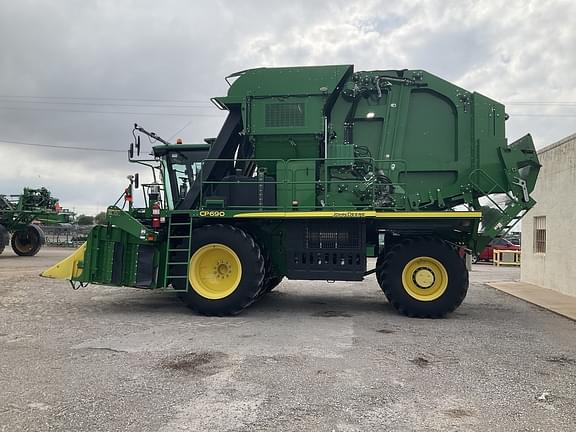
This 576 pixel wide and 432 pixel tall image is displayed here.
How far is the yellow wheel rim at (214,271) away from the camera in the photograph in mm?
8578

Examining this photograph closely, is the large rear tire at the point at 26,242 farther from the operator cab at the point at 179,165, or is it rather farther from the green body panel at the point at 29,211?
the operator cab at the point at 179,165

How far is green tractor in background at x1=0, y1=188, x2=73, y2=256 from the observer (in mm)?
22234

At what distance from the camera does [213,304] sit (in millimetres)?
8484

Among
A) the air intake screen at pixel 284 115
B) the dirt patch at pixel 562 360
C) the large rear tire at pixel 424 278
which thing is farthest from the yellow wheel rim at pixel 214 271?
the dirt patch at pixel 562 360

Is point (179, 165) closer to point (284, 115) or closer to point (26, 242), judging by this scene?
point (284, 115)

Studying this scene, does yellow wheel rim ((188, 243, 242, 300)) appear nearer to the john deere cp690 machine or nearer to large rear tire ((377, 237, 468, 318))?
the john deere cp690 machine

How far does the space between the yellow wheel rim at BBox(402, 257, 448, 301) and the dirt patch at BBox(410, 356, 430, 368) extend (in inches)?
104

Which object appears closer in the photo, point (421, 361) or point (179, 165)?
point (421, 361)

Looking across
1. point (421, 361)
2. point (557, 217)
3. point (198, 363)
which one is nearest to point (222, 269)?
point (198, 363)

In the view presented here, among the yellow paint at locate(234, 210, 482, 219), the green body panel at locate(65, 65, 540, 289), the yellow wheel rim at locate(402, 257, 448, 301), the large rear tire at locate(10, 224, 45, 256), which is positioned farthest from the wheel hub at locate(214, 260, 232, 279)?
the large rear tire at locate(10, 224, 45, 256)

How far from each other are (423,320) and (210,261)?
152 inches

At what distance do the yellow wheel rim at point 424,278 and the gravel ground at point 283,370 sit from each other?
524mm

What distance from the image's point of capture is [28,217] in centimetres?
2252

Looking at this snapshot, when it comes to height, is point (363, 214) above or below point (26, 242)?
above
